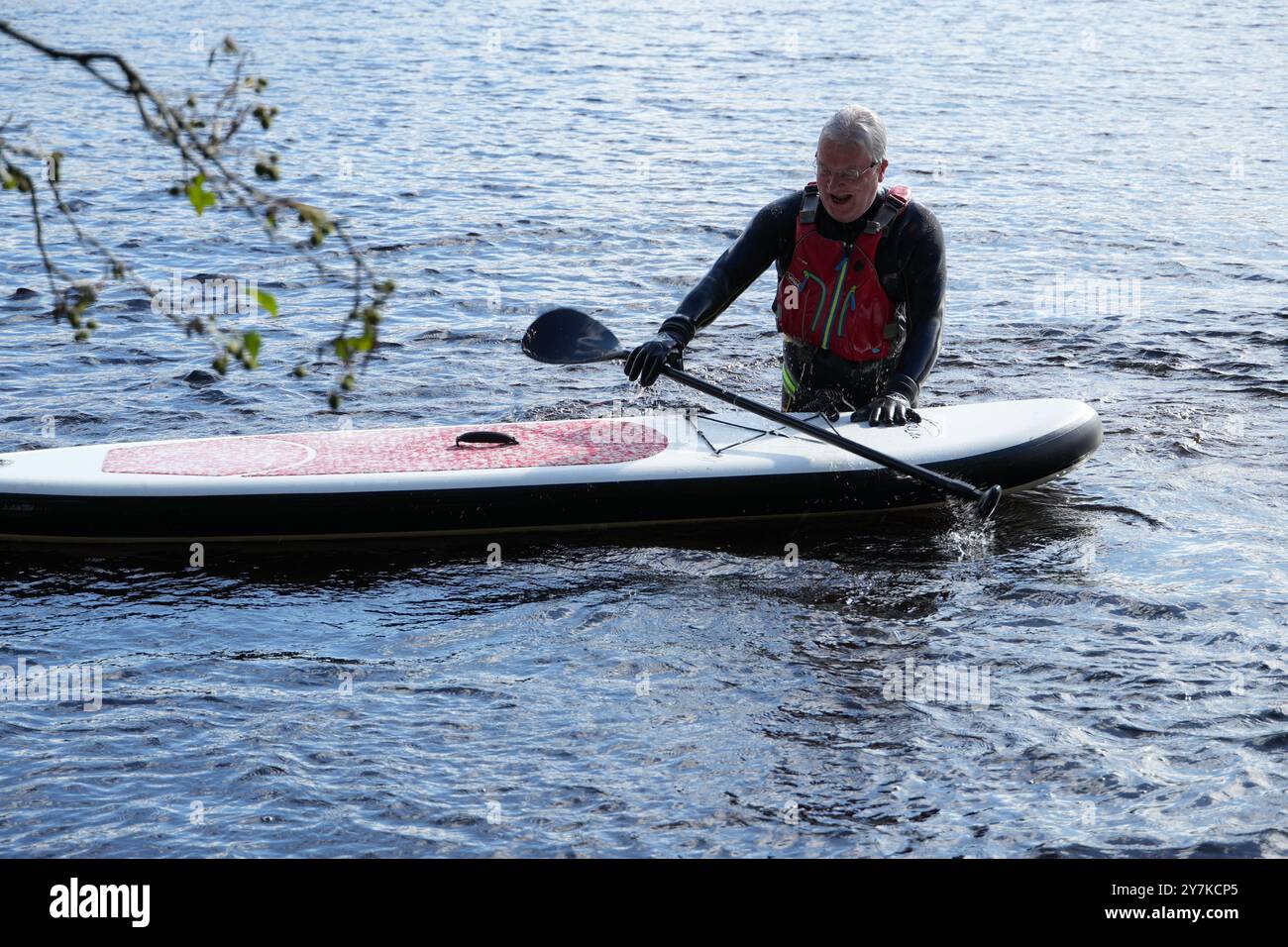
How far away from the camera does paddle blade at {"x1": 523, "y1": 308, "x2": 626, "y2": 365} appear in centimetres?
555

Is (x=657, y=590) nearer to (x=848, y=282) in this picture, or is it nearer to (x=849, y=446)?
(x=849, y=446)

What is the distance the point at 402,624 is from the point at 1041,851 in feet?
7.69

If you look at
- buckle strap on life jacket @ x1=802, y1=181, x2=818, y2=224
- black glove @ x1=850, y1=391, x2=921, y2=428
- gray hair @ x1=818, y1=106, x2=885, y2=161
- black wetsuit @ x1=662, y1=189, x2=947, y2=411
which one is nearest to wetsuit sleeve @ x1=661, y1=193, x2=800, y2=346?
black wetsuit @ x1=662, y1=189, x2=947, y2=411

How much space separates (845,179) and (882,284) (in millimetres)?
466

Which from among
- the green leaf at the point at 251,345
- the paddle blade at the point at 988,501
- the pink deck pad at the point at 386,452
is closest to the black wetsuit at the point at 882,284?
the paddle blade at the point at 988,501

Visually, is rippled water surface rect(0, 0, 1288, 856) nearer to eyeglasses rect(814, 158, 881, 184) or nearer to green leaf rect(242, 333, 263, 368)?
eyeglasses rect(814, 158, 881, 184)

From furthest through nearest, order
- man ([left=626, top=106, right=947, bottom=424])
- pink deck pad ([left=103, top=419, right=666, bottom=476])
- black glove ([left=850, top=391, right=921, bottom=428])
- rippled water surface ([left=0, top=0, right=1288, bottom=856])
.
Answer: pink deck pad ([left=103, top=419, right=666, bottom=476]) < black glove ([left=850, top=391, right=921, bottom=428]) < man ([left=626, top=106, right=947, bottom=424]) < rippled water surface ([left=0, top=0, right=1288, bottom=856])

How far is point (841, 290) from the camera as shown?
559 cm

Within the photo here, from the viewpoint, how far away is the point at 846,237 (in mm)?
5527

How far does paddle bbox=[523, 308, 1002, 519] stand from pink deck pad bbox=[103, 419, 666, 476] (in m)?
0.38

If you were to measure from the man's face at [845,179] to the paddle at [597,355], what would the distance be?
80 cm

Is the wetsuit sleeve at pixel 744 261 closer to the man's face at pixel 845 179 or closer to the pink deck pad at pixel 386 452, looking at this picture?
the man's face at pixel 845 179

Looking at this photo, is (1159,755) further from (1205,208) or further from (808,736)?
(1205,208)

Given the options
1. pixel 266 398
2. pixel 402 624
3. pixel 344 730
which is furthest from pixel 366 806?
pixel 266 398
